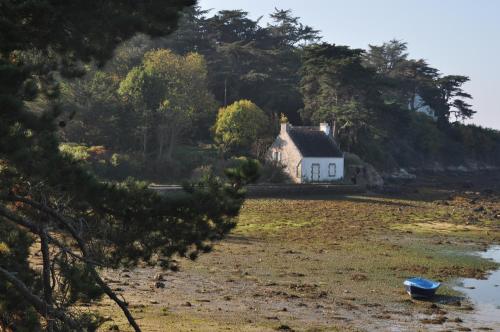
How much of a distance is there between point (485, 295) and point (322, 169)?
35.3 meters

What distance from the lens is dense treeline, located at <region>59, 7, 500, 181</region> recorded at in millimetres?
50625

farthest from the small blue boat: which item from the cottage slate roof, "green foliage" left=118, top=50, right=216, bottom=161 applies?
the cottage slate roof

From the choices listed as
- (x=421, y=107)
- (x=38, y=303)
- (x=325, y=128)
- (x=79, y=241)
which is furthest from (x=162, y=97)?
(x=421, y=107)

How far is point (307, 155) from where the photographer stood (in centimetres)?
5338

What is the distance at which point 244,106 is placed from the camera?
181ft

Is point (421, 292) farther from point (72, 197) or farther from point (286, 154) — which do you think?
A: point (286, 154)

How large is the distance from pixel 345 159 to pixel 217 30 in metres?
29.6

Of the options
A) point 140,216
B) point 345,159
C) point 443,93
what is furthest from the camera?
point 443,93

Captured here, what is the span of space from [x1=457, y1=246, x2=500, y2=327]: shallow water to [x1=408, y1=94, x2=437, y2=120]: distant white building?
72397 mm

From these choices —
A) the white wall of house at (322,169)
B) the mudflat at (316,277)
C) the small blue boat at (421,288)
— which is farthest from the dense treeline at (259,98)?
the small blue boat at (421,288)

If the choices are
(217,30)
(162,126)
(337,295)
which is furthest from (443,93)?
(337,295)

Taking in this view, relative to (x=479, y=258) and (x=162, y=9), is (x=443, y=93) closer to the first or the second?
(x=479, y=258)

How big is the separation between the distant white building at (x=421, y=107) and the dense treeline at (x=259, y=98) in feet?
0.73

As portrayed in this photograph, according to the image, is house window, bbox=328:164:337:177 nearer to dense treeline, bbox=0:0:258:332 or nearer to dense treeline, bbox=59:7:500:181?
dense treeline, bbox=59:7:500:181
